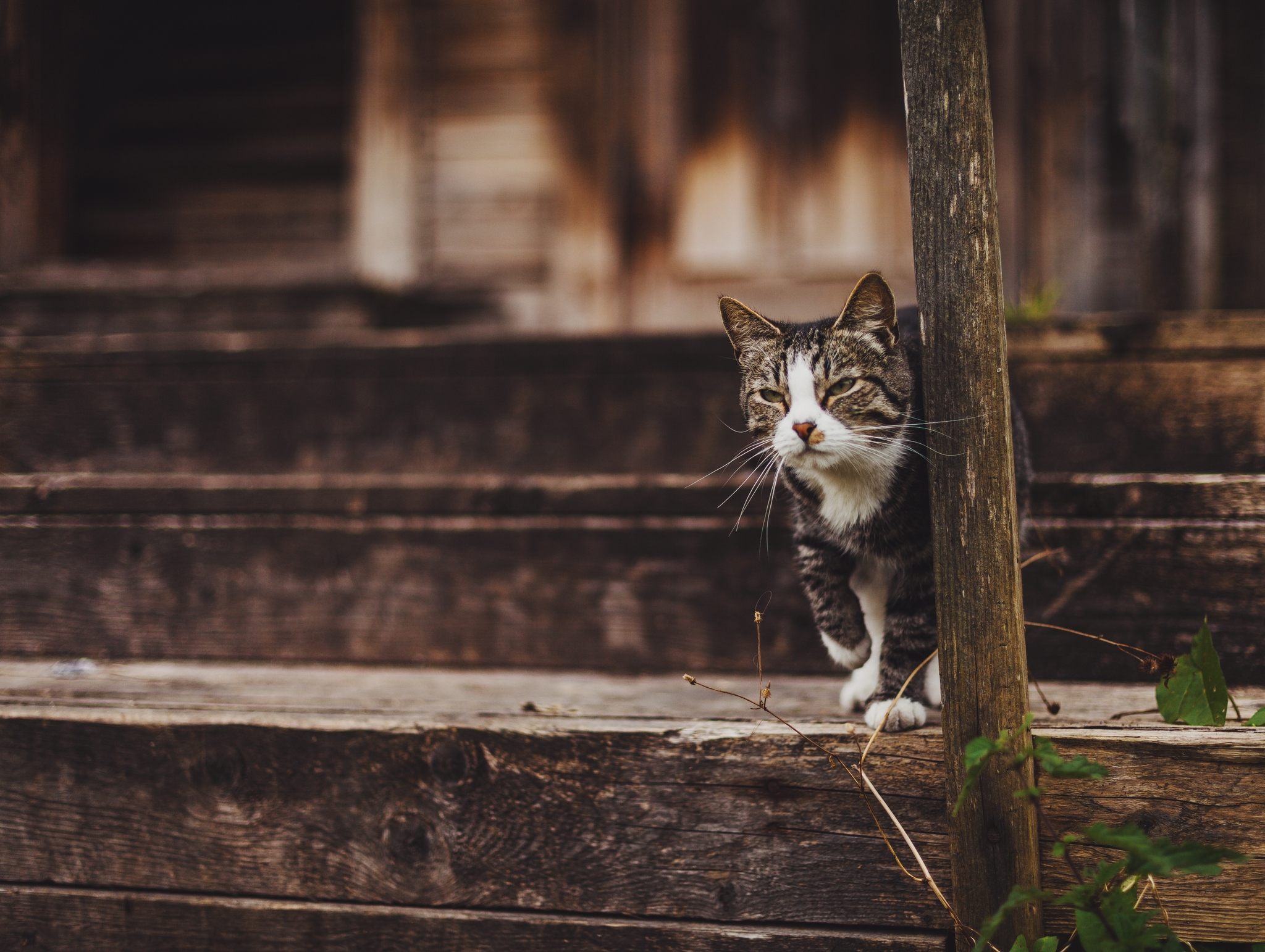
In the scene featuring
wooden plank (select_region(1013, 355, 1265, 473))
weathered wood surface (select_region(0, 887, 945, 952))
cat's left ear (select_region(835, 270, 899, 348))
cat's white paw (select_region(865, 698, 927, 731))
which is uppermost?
cat's left ear (select_region(835, 270, 899, 348))

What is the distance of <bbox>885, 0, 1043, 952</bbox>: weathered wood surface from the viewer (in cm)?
97

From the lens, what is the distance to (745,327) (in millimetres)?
1277

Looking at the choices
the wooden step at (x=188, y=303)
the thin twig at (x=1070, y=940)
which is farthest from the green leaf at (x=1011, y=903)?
the wooden step at (x=188, y=303)

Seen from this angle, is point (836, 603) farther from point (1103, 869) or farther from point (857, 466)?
point (1103, 869)

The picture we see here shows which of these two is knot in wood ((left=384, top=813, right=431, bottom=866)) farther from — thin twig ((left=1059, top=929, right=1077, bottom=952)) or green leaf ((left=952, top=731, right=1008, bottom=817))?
thin twig ((left=1059, top=929, right=1077, bottom=952))

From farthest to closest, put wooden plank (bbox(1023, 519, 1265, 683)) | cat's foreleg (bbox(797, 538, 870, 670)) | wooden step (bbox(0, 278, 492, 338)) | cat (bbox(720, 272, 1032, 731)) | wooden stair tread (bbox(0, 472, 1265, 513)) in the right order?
wooden step (bbox(0, 278, 492, 338)) → wooden stair tread (bbox(0, 472, 1265, 513)) → wooden plank (bbox(1023, 519, 1265, 683)) → cat's foreleg (bbox(797, 538, 870, 670)) → cat (bbox(720, 272, 1032, 731))

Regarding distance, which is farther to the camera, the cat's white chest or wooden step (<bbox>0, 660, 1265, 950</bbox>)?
the cat's white chest

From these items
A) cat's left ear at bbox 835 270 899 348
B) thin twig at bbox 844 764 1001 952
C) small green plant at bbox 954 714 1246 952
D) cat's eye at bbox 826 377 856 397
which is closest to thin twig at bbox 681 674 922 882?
thin twig at bbox 844 764 1001 952

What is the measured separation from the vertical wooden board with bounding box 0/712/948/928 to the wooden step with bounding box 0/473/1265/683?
0.52m

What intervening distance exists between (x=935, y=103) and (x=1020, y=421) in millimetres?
626

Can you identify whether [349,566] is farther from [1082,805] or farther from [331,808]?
[1082,805]

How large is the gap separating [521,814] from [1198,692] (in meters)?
0.90

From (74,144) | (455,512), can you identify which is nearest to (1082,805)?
(455,512)

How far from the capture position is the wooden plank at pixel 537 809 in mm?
1031
